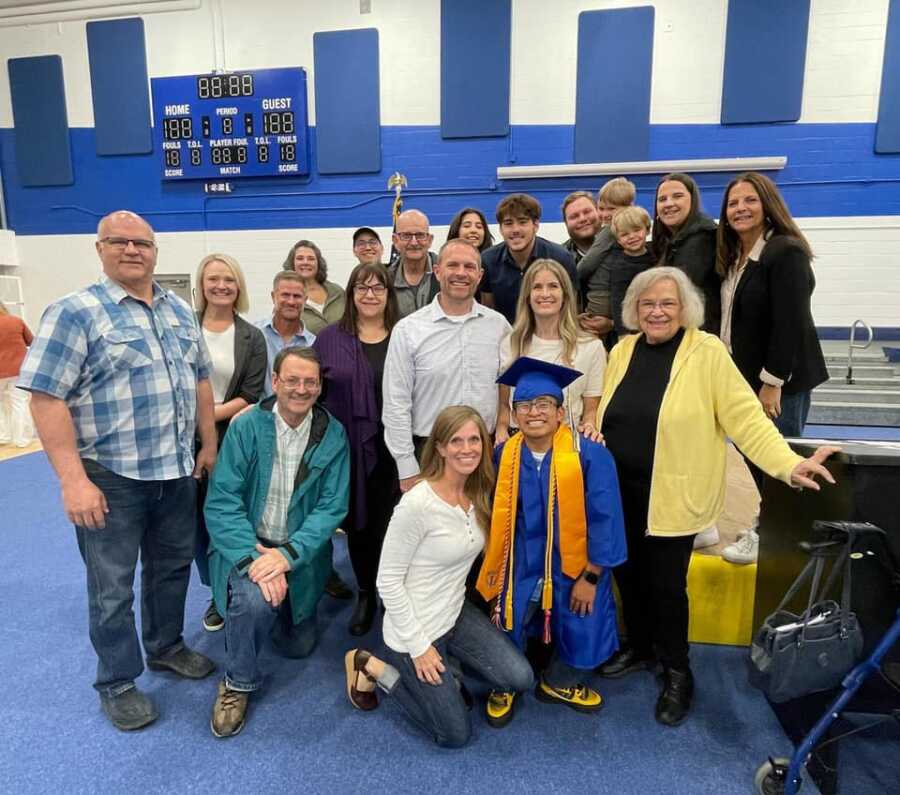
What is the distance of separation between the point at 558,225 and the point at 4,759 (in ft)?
22.7

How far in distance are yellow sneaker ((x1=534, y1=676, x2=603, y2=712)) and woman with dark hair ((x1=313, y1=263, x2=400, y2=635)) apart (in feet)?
3.03

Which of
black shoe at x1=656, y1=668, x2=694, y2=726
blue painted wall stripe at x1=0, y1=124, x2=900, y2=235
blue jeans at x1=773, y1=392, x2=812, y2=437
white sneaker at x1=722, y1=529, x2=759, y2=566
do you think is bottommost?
black shoe at x1=656, y1=668, x2=694, y2=726

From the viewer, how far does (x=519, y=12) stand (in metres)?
6.58

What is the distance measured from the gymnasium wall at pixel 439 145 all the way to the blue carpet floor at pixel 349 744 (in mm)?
5994

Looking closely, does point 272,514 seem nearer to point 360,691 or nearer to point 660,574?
point 360,691

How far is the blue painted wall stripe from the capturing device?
6.45 m

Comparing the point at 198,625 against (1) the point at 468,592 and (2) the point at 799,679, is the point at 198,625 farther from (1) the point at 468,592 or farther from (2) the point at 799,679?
(2) the point at 799,679

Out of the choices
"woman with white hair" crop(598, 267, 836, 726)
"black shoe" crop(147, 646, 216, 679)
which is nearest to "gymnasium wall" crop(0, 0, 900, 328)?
"woman with white hair" crop(598, 267, 836, 726)

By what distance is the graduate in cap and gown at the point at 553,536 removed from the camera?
1.92m

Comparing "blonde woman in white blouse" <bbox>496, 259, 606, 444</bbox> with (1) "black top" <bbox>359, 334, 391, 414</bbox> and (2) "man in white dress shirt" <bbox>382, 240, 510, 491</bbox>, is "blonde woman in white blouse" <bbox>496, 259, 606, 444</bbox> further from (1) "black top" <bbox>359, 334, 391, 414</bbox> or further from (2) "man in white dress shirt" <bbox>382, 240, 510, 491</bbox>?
(1) "black top" <bbox>359, 334, 391, 414</bbox>

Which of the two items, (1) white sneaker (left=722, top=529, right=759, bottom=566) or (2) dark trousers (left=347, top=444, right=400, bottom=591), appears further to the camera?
(2) dark trousers (left=347, top=444, right=400, bottom=591)

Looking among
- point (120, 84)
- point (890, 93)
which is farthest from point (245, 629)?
point (890, 93)

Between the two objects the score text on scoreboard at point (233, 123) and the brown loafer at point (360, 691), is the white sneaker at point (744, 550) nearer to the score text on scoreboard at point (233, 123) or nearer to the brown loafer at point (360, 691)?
the brown loafer at point (360, 691)

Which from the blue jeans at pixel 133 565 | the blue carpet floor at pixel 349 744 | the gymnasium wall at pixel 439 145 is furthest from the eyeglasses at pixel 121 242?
the gymnasium wall at pixel 439 145
